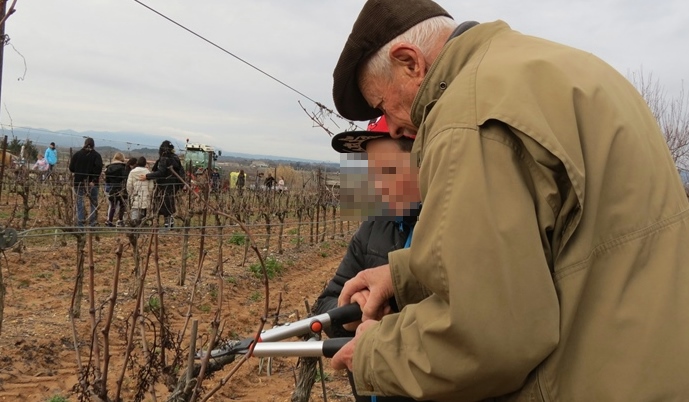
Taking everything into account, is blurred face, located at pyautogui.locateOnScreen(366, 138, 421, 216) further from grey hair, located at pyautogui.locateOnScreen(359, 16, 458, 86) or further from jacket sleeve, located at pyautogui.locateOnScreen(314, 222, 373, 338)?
jacket sleeve, located at pyautogui.locateOnScreen(314, 222, 373, 338)

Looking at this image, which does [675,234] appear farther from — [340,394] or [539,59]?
[340,394]

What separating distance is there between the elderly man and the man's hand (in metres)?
0.35

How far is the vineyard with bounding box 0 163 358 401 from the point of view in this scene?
2.29m

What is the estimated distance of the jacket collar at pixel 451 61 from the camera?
114 cm

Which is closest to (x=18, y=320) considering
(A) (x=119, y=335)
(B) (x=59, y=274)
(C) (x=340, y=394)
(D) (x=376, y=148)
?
(A) (x=119, y=335)

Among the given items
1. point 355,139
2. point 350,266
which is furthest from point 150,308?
point 355,139

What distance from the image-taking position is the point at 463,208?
0.94 meters

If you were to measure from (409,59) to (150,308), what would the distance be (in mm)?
2631

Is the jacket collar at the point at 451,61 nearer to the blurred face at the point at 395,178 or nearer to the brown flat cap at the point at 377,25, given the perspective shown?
the brown flat cap at the point at 377,25

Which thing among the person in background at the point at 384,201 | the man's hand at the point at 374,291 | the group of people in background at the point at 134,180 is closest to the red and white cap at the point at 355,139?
the person in background at the point at 384,201

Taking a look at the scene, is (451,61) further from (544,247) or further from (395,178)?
(395,178)

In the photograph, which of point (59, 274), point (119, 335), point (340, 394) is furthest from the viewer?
point (59, 274)

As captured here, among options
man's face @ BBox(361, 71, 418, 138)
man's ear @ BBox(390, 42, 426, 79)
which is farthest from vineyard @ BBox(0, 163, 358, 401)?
man's ear @ BBox(390, 42, 426, 79)

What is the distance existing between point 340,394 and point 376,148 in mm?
3511
